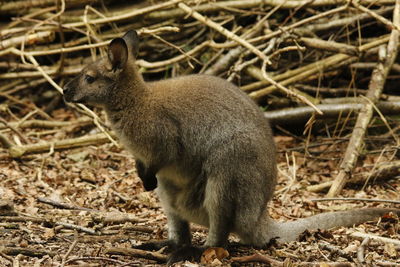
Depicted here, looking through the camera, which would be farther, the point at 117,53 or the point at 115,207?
the point at 115,207

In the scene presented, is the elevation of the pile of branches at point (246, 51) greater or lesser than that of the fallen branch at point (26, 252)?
greater

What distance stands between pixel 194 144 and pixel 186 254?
0.92 metres

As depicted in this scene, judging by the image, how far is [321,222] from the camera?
582 centimetres

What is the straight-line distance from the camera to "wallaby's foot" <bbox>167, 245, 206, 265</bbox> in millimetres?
4941

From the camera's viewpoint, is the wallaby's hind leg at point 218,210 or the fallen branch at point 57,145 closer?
the wallaby's hind leg at point 218,210

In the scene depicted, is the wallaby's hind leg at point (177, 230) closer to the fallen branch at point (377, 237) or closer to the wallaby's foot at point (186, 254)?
the wallaby's foot at point (186, 254)

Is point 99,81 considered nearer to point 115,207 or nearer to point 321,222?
point 115,207

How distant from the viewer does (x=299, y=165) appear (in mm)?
8367

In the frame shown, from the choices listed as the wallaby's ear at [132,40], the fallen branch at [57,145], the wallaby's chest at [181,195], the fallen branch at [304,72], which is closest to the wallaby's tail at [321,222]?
the wallaby's chest at [181,195]

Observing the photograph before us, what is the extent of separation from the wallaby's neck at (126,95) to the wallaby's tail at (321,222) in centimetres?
165

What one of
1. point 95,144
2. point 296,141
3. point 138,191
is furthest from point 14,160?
point 296,141

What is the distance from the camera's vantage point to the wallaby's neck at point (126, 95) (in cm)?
536

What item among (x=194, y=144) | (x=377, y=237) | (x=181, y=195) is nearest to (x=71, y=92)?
(x=194, y=144)

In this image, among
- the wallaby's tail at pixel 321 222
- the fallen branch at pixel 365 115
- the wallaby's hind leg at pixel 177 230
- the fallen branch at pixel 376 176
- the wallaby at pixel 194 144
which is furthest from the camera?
the fallen branch at pixel 376 176
